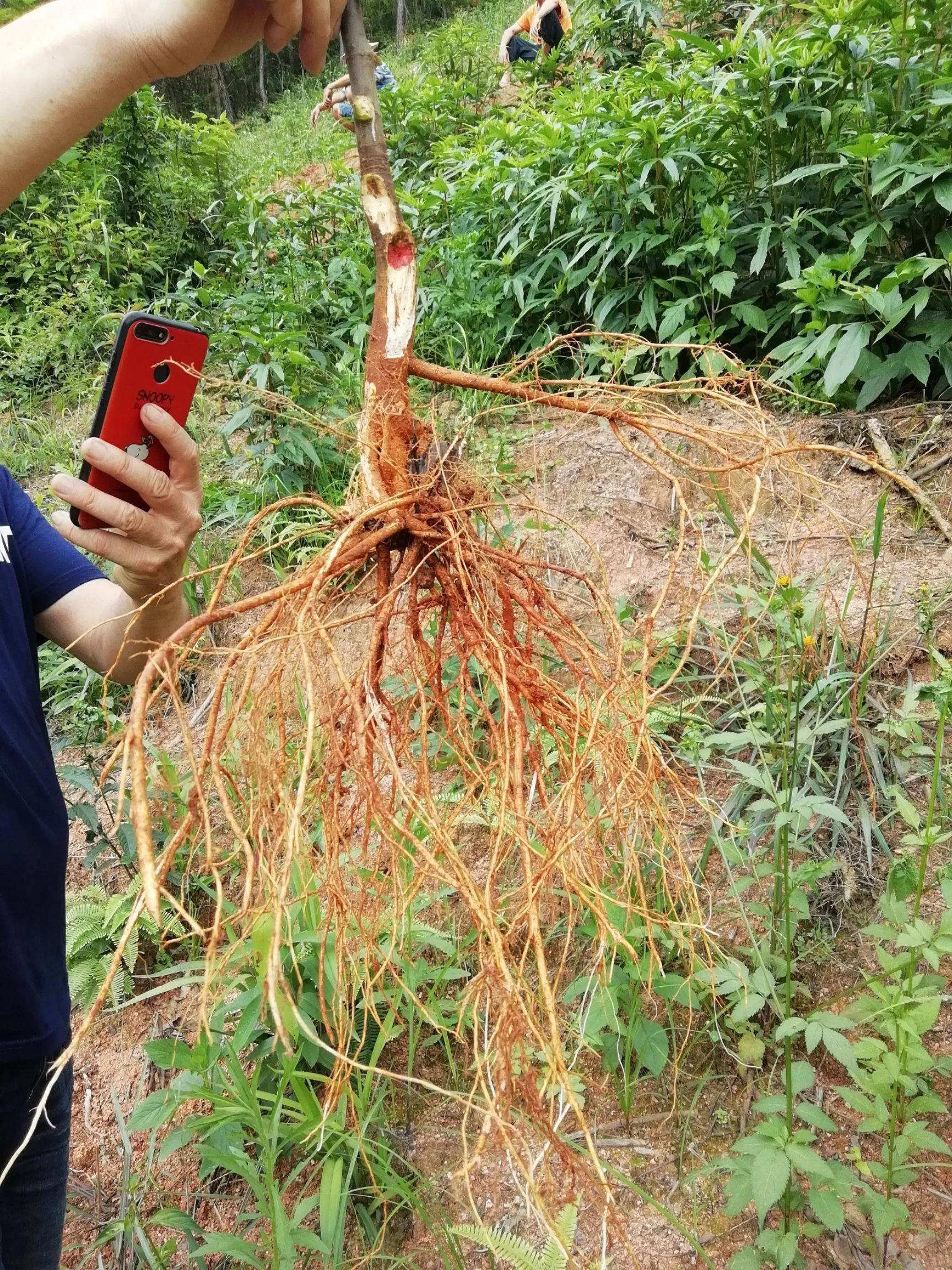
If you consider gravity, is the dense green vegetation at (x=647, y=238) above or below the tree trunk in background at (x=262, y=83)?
below

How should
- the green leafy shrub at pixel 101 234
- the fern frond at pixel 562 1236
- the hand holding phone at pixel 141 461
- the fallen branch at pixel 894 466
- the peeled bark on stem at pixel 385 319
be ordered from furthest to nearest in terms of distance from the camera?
the green leafy shrub at pixel 101 234 → the fallen branch at pixel 894 466 → the peeled bark on stem at pixel 385 319 → the hand holding phone at pixel 141 461 → the fern frond at pixel 562 1236

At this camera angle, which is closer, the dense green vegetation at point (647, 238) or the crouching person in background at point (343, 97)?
the crouching person in background at point (343, 97)

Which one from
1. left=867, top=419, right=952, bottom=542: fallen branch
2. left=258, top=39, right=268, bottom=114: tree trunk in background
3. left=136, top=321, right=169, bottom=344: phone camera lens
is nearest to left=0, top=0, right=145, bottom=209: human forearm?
left=136, top=321, right=169, bottom=344: phone camera lens

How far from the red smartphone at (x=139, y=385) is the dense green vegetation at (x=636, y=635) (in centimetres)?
21

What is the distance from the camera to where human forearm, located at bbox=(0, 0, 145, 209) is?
690mm

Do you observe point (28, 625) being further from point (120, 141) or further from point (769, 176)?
point (120, 141)

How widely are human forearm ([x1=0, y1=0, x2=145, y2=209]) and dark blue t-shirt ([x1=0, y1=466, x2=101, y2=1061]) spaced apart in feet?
1.43

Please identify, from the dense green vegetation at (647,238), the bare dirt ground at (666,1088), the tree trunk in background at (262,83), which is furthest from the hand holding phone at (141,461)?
the tree trunk in background at (262,83)

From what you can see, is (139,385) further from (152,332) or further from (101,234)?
(101,234)

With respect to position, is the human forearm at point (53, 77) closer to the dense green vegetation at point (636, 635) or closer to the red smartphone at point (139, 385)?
the red smartphone at point (139, 385)

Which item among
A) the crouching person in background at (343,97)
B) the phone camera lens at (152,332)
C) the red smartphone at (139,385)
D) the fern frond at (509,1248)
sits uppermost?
the crouching person in background at (343,97)

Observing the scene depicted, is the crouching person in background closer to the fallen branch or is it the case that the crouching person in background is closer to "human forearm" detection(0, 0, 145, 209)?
"human forearm" detection(0, 0, 145, 209)

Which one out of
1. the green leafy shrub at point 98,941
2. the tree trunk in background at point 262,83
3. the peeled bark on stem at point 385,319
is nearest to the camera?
the peeled bark on stem at point 385,319

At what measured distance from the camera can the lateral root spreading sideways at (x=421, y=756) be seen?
69 centimetres
